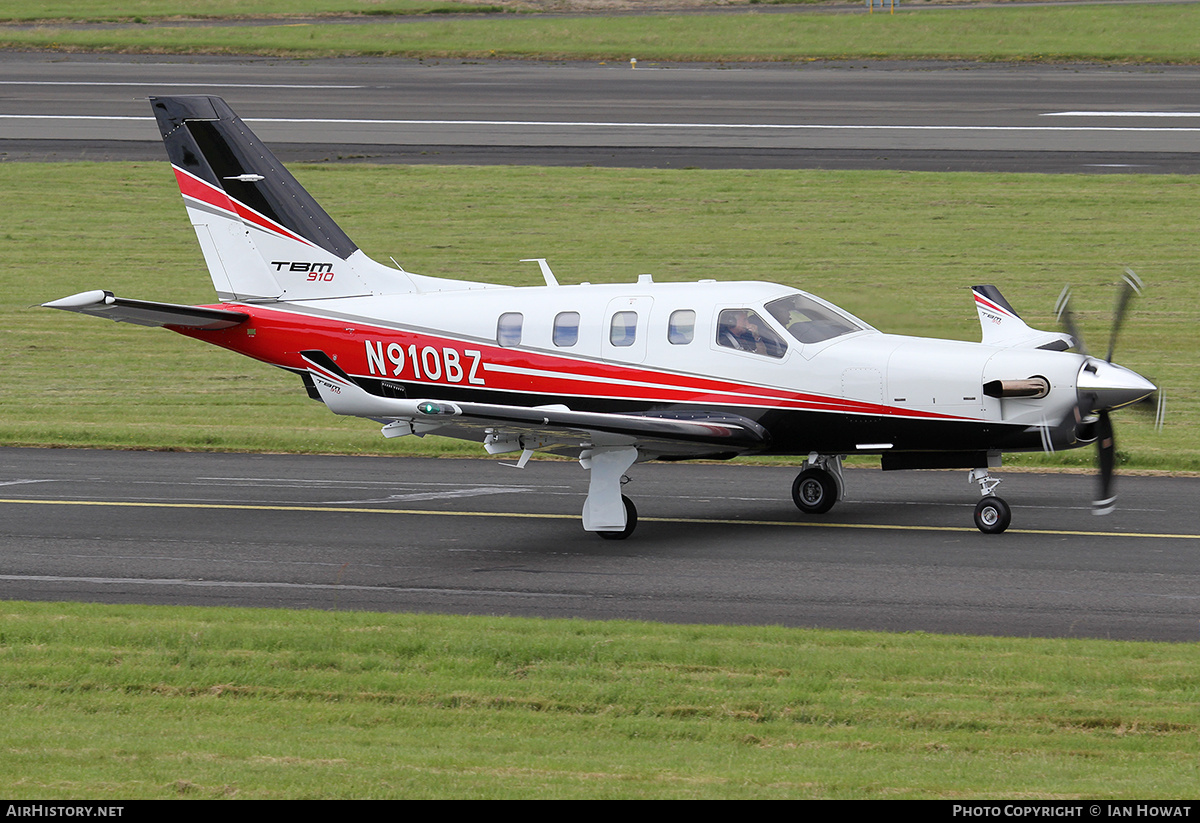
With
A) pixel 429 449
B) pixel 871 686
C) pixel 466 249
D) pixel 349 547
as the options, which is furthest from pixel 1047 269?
pixel 871 686

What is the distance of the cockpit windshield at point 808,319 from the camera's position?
52.5 ft

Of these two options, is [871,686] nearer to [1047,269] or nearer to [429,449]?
[429,449]

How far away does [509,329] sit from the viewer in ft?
55.6

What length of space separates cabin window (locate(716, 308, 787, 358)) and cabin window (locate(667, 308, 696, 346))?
0.30 m

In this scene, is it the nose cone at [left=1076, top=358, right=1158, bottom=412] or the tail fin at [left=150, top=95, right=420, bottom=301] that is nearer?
the nose cone at [left=1076, top=358, right=1158, bottom=412]

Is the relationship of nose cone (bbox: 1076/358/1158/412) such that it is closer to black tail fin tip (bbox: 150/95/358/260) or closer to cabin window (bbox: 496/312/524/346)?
cabin window (bbox: 496/312/524/346)

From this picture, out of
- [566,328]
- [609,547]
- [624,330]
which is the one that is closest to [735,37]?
[566,328]

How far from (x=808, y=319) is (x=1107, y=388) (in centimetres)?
327

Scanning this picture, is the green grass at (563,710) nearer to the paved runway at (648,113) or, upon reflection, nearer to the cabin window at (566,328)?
the cabin window at (566,328)

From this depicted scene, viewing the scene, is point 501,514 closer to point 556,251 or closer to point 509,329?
point 509,329

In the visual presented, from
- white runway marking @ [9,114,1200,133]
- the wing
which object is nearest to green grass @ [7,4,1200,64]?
white runway marking @ [9,114,1200,133]

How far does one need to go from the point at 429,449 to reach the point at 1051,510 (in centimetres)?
918

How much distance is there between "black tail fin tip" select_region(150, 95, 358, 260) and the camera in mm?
18875

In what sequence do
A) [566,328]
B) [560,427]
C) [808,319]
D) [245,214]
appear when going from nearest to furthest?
[560,427] < [808,319] < [566,328] < [245,214]
